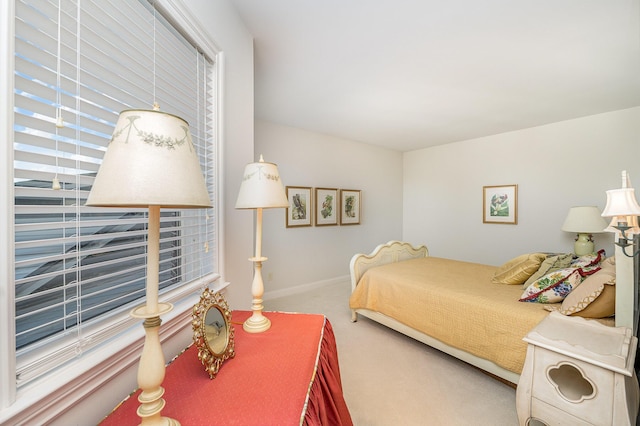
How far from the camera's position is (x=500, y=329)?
Result: 1898mm

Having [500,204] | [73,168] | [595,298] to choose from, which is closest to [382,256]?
[595,298]

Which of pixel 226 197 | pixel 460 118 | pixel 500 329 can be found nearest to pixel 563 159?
pixel 460 118

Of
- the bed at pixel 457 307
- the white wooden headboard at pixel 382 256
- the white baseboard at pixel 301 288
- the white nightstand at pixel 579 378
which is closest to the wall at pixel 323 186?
the white baseboard at pixel 301 288

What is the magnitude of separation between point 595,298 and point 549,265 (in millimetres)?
828

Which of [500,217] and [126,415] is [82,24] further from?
[500,217]

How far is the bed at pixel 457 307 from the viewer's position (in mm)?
1806

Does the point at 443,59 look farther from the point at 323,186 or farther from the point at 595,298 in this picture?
the point at 323,186

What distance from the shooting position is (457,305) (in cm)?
218

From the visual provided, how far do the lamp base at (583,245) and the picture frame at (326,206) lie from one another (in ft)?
10.3

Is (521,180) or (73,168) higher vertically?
(521,180)

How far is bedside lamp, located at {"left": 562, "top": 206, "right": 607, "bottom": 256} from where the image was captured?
2.97 meters

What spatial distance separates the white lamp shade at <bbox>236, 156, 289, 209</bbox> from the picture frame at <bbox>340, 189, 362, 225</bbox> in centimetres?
331

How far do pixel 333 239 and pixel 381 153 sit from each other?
6.61ft

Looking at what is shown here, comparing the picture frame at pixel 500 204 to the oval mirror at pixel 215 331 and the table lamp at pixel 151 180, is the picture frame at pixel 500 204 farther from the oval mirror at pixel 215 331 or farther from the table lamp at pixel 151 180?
the table lamp at pixel 151 180
